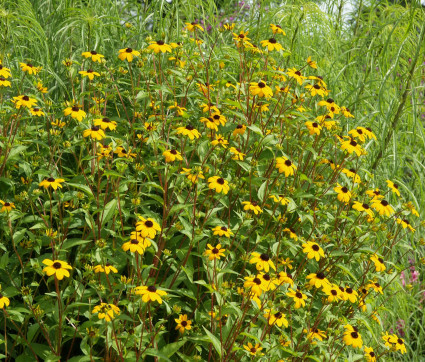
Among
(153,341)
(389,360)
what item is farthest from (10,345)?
(389,360)

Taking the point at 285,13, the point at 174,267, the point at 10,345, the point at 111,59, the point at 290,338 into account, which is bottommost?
the point at 10,345

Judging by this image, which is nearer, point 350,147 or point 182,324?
point 182,324

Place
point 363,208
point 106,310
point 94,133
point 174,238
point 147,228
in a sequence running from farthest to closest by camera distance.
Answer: point 363,208
point 174,238
point 94,133
point 147,228
point 106,310

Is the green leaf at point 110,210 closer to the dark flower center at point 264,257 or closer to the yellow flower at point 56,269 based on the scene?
the yellow flower at point 56,269

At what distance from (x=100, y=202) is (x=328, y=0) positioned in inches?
112

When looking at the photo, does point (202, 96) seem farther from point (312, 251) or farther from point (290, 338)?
point (290, 338)

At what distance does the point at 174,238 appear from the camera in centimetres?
225

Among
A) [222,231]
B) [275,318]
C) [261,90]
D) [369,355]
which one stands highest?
[261,90]

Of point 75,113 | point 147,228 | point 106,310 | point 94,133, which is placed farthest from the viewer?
point 75,113

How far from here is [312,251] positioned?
214cm

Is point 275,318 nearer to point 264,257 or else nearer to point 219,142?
point 264,257

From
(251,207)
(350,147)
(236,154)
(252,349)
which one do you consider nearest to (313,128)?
(350,147)

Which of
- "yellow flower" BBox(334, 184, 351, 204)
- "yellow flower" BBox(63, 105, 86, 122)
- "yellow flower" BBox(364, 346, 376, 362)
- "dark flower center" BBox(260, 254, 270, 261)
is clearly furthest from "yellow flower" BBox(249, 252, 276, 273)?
"yellow flower" BBox(63, 105, 86, 122)

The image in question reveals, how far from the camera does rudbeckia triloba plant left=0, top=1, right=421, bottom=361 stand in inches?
74.9
